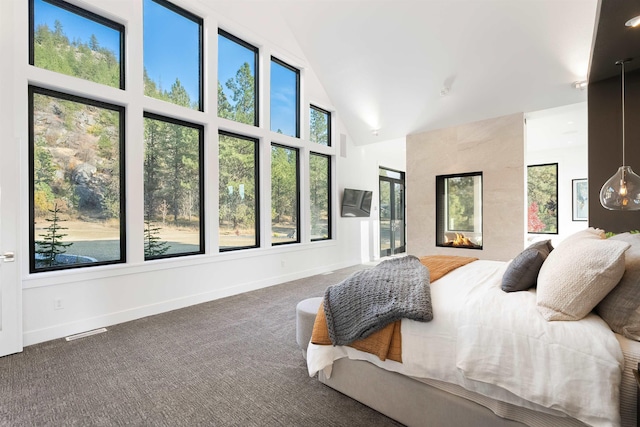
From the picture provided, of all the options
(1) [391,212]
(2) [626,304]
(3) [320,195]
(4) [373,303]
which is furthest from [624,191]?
(1) [391,212]

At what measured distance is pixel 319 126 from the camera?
20.7ft

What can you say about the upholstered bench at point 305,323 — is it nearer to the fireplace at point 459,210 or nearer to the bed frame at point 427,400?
the bed frame at point 427,400

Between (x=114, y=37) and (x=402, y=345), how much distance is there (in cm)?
431

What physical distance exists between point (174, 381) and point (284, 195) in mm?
3704

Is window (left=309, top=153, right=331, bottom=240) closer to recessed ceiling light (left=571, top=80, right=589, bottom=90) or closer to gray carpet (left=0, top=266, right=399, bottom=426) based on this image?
gray carpet (left=0, top=266, right=399, bottom=426)

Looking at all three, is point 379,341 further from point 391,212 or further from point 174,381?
point 391,212

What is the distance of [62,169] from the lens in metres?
3.21

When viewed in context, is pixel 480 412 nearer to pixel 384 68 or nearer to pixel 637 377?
pixel 637 377

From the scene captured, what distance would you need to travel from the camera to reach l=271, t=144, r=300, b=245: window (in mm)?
5406

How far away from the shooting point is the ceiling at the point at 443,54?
12.5 ft

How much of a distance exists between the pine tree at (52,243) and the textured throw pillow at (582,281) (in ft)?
13.4

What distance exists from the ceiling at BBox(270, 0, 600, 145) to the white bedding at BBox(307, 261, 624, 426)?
3649 mm

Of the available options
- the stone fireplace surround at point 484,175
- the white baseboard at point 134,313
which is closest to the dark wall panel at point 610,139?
the stone fireplace surround at point 484,175

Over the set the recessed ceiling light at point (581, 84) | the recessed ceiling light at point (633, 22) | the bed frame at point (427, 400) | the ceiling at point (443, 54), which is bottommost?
the bed frame at point (427, 400)
